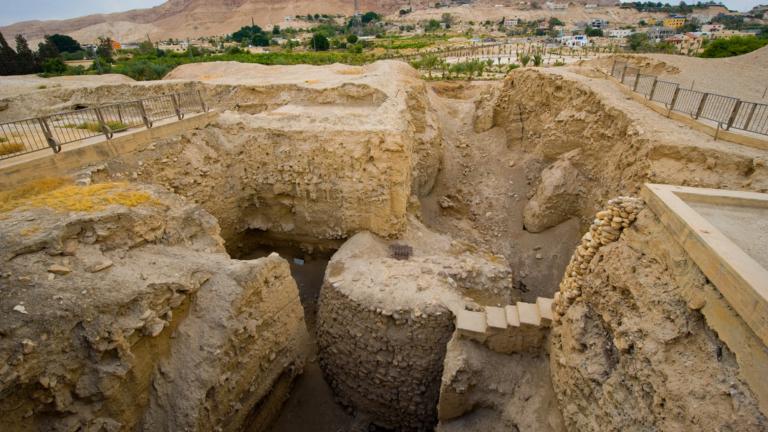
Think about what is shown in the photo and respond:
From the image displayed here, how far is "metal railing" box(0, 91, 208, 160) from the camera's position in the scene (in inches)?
280

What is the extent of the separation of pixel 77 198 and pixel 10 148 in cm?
250

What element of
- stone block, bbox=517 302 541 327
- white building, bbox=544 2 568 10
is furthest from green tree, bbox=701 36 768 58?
white building, bbox=544 2 568 10

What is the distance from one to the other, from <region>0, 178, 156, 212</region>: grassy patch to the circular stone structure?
3.93m

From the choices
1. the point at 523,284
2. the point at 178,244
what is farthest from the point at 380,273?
the point at 523,284

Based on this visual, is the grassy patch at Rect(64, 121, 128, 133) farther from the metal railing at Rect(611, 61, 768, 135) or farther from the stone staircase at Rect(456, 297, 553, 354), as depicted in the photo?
the metal railing at Rect(611, 61, 768, 135)

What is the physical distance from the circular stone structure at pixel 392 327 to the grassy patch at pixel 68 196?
3.93 meters

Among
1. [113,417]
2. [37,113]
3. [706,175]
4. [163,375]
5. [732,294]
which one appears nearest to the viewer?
[732,294]

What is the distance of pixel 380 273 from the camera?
827cm

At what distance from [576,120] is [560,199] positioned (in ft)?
8.20

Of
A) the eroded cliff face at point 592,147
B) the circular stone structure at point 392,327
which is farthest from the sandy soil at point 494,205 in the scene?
the circular stone structure at point 392,327

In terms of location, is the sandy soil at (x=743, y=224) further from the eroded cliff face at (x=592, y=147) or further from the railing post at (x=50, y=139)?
the railing post at (x=50, y=139)

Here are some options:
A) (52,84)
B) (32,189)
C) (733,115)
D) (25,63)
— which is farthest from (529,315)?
(25,63)

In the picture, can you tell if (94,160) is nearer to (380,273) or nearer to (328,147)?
(328,147)

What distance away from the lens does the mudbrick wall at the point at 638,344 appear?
10.00 feet
